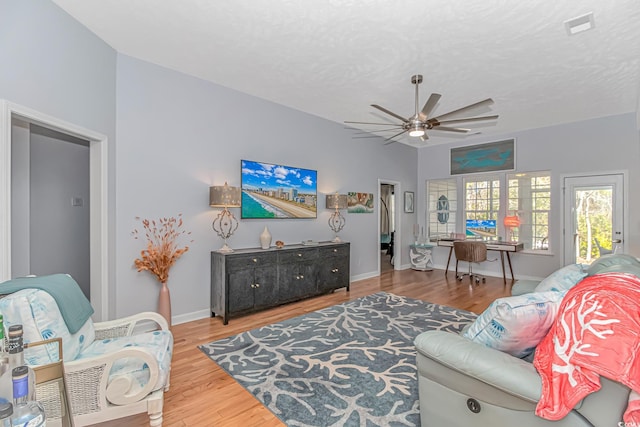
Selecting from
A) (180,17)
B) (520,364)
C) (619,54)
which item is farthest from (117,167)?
(619,54)

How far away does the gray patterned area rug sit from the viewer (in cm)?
208

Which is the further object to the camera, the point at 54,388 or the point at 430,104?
the point at 430,104

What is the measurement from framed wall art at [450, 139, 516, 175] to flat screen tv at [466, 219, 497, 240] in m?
1.10

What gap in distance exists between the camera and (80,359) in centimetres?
175

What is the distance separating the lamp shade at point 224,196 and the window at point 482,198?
5.36 metres

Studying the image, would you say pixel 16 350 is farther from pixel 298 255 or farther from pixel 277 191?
pixel 277 191

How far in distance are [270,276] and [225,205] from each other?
1120mm

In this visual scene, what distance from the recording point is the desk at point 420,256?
6.98m

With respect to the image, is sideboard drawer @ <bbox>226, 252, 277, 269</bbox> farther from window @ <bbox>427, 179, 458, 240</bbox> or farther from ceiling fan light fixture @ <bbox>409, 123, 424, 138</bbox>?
window @ <bbox>427, 179, 458, 240</bbox>

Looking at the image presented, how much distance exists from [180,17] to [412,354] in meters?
3.64

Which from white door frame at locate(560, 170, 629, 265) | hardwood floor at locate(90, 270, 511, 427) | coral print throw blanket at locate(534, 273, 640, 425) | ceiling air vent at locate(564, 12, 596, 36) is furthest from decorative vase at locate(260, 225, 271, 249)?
white door frame at locate(560, 170, 629, 265)

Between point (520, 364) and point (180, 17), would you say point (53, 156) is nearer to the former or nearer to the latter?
point (180, 17)

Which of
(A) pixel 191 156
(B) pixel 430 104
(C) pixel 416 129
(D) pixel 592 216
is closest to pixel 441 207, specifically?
(D) pixel 592 216

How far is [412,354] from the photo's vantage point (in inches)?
113
